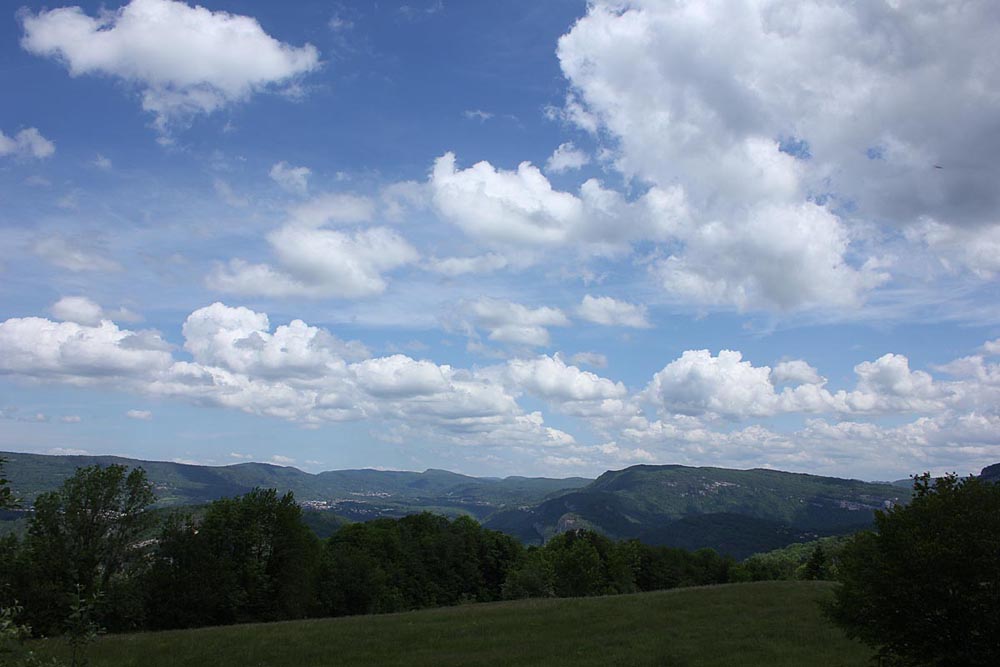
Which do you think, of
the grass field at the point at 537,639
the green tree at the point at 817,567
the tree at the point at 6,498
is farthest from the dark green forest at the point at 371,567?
the grass field at the point at 537,639

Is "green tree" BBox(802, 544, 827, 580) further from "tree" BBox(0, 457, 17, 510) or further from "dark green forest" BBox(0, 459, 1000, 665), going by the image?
"tree" BBox(0, 457, 17, 510)

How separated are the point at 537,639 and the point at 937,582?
21296 mm

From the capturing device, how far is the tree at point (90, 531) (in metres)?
47.5

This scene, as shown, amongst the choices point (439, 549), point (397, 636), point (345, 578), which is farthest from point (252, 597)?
point (439, 549)

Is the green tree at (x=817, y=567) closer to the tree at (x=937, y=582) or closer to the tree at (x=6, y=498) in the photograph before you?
the tree at (x=937, y=582)

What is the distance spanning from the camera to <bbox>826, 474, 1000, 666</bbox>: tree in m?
18.7

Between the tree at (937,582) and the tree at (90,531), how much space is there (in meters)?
51.1

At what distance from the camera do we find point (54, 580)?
47500 millimetres

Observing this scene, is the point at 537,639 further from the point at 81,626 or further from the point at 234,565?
the point at 234,565

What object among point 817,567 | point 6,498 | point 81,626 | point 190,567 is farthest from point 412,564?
point 6,498

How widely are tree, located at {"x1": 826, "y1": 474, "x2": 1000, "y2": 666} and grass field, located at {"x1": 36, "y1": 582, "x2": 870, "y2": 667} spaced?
233 inches

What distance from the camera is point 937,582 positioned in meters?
19.0

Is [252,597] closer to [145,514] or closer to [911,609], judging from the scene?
[145,514]

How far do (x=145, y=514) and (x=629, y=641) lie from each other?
39.7 meters
